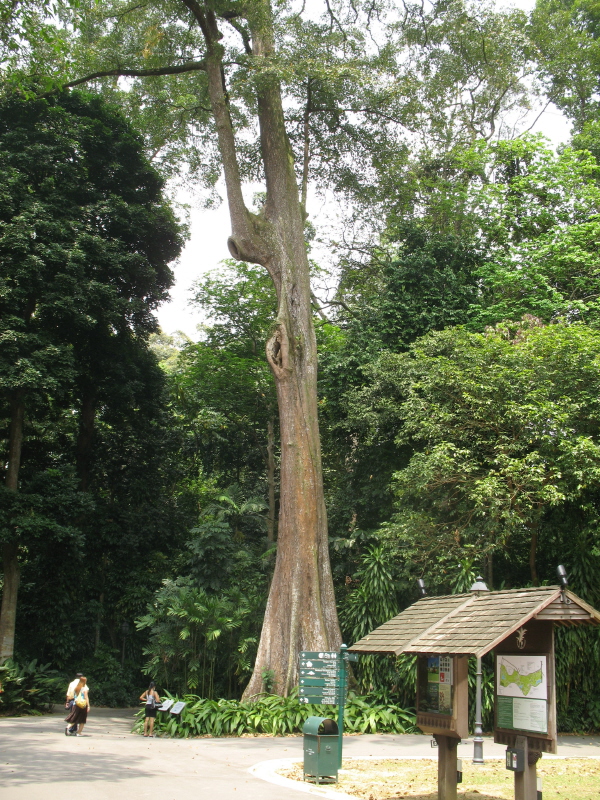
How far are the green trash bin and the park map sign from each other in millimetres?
2373

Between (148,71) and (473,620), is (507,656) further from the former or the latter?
(148,71)

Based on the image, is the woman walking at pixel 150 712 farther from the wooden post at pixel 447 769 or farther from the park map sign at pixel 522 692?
the park map sign at pixel 522 692

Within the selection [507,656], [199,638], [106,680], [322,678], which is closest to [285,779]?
[322,678]

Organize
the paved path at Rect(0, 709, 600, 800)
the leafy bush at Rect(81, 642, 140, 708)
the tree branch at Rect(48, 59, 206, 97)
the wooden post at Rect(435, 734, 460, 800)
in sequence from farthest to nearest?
1. the leafy bush at Rect(81, 642, 140, 708)
2. the tree branch at Rect(48, 59, 206, 97)
3. the paved path at Rect(0, 709, 600, 800)
4. the wooden post at Rect(435, 734, 460, 800)

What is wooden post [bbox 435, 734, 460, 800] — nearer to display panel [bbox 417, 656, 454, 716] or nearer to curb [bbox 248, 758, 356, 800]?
display panel [bbox 417, 656, 454, 716]

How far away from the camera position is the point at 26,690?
15195 mm

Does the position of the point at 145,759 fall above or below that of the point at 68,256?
below

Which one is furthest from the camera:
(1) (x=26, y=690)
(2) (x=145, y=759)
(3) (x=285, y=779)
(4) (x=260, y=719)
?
(1) (x=26, y=690)

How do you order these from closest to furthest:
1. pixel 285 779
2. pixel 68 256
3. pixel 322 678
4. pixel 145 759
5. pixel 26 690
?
1. pixel 285 779
2. pixel 145 759
3. pixel 322 678
4. pixel 26 690
5. pixel 68 256

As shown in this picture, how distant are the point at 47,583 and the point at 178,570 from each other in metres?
4.42

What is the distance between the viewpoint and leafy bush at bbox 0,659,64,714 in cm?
1480

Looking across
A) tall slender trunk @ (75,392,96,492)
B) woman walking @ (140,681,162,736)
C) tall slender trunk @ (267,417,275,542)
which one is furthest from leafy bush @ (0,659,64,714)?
tall slender trunk @ (267,417,275,542)

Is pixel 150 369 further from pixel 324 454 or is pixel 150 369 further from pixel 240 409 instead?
pixel 324 454

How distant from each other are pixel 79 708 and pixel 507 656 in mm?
8060
